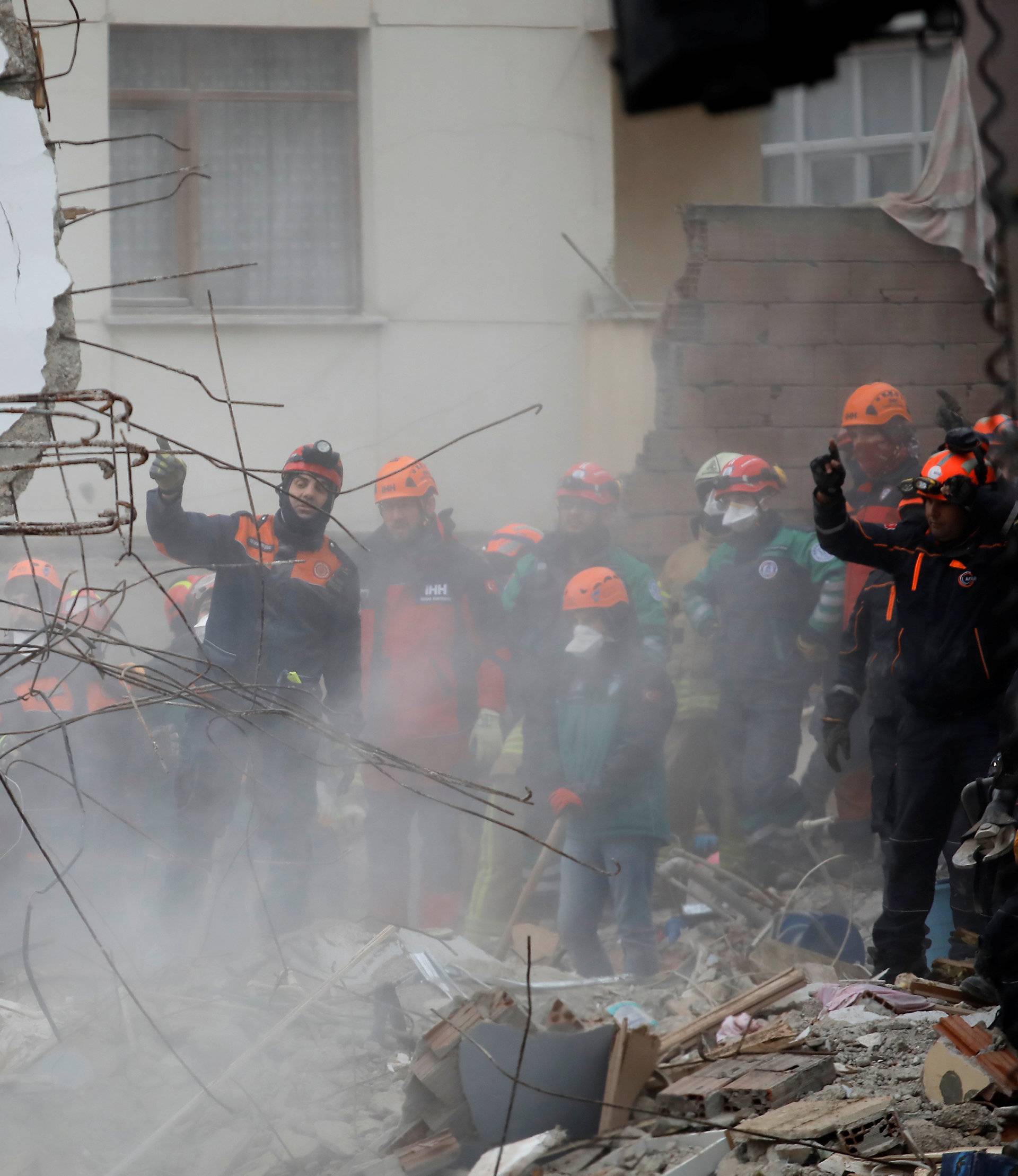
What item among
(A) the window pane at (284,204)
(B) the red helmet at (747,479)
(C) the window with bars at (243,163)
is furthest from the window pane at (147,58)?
(B) the red helmet at (747,479)

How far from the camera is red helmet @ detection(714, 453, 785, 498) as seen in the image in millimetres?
6914

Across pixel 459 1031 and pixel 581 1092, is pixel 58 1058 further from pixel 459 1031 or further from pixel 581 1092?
pixel 581 1092

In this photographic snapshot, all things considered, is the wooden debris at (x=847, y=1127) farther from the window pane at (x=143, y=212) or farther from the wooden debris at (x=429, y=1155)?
the window pane at (x=143, y=212)

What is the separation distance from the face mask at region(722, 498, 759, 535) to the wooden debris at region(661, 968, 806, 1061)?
255 cm

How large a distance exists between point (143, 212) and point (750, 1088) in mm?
8223

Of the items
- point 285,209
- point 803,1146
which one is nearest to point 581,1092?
point 803,1146

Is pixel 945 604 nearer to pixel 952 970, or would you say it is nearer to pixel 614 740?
pixel 952 970

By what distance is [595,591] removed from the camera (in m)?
6.48

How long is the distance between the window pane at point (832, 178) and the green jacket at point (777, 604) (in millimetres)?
5127

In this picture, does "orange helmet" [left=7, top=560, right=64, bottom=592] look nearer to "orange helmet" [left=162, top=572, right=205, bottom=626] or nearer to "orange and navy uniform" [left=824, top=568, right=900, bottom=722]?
"orange helmet" [left=162, top=572, right=205, bottom=626]

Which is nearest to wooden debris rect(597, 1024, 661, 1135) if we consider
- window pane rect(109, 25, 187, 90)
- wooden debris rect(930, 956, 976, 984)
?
wooden debris rect(930, 956, 976, 984)

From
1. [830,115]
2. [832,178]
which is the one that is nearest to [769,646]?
[832,178]

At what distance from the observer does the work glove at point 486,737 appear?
6.88 m

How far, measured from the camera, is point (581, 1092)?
418 cm
